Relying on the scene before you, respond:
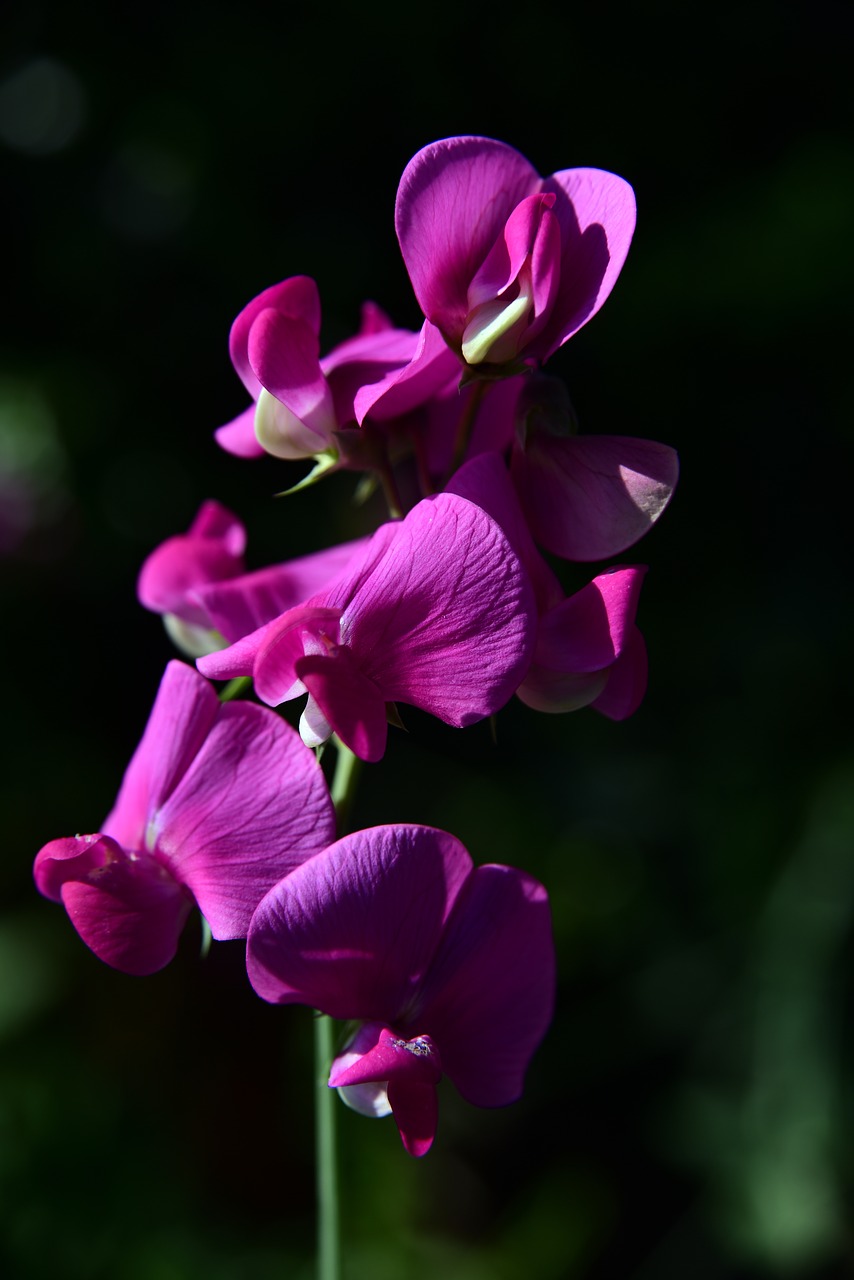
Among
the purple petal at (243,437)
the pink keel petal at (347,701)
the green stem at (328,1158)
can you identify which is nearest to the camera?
the pink keel petal at (347,701)

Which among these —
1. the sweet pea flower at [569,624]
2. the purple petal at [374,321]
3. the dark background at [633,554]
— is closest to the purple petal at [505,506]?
the sweet pea flower at [569,624]

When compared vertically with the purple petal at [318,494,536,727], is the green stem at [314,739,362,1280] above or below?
below

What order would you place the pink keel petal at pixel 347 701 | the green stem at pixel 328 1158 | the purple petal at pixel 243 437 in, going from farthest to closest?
the purple petal at pixel 243 437, the green stem at pixel 328 1158, the pink keel petal at pixel 347 701

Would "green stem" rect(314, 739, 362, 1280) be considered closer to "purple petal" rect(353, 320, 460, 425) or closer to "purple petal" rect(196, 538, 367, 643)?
"purple petal" rect(196, 538, 367, 643)

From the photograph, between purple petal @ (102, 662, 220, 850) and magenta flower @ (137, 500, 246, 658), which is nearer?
purple petal @ (102, 662, 220, 850)

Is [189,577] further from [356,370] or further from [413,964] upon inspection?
[413,964]

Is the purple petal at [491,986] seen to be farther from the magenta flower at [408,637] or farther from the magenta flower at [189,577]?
the magenta flower at [189,577]

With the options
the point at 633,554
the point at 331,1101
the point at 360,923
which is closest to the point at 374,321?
the point at 360,923

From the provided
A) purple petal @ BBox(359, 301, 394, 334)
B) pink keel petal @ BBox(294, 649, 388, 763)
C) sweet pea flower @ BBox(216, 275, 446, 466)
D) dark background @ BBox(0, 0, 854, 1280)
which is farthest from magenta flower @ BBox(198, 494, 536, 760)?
dark background @ BBox(0, 0, 854, 1280)
